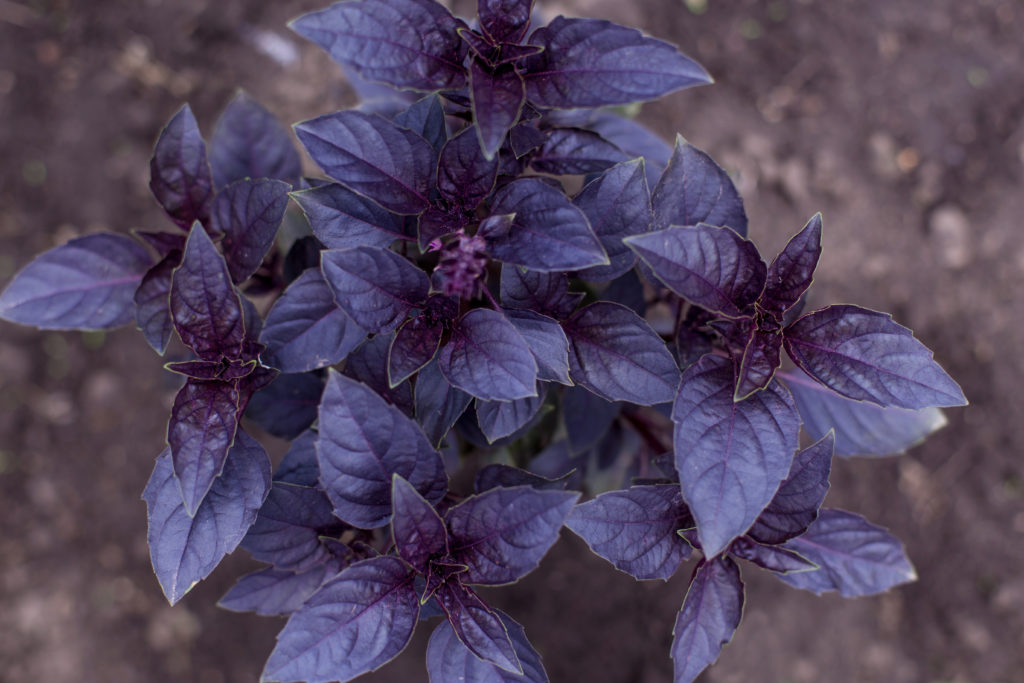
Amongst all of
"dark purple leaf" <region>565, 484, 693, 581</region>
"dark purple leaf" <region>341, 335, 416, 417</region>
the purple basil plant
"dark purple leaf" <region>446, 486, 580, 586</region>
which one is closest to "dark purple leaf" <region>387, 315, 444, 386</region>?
the purple basil plant

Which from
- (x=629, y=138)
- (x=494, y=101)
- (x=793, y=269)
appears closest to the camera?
(x=494, y=101)

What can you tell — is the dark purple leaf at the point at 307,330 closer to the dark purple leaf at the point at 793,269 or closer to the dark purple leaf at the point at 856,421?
the dark purple leaf at the point at 793,269

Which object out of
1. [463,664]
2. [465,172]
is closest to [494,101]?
[465,172]

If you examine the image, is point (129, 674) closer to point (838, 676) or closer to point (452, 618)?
point (452, 618)

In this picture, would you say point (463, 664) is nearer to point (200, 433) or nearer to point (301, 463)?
point (301, 463)

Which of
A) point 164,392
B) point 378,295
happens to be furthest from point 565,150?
point 164,392

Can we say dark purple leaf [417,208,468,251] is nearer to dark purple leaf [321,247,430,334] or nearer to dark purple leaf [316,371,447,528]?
dark purple leaf [321,247,430,334]
